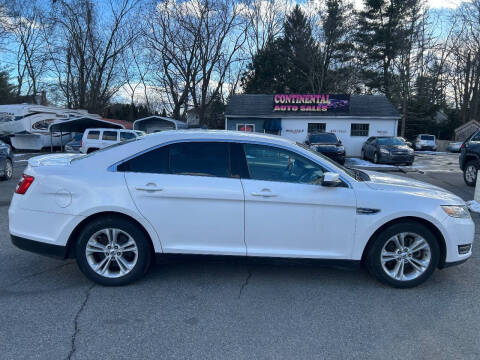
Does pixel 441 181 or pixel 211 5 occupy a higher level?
pixel 211 5

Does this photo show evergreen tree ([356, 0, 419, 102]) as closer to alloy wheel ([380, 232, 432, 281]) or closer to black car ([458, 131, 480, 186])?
black car ([458, 131, 480, 186])

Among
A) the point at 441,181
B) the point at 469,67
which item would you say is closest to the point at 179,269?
the point at 441,181

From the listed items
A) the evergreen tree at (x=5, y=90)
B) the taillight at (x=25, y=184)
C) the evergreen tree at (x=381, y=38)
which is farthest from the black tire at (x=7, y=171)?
the evergreen tree at (x=381, y=38)

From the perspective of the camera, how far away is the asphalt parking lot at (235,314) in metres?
2.79

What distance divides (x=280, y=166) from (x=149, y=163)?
139cm

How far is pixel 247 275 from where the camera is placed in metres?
4.16

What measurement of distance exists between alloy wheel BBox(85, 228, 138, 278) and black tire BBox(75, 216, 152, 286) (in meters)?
0.03

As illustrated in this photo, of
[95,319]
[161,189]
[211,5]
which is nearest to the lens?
[95,319]

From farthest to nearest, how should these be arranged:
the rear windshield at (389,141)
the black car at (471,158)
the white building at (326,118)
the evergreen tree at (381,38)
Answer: the evergreen tree at (381,38) → the white building at (326,118) → the rear windshield at (389,141) → the black car at (471,158)

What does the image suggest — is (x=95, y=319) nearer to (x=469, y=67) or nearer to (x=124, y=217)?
(x=124, y=217)

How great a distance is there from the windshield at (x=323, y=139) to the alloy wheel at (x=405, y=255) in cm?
1492

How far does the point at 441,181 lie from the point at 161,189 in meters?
11.6

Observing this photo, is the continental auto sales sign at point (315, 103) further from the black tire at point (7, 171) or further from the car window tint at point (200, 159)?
the car window tint at point (200, 159)

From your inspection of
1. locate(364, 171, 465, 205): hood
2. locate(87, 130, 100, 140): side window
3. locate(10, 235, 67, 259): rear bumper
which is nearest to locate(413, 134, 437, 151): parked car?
locate(87, 130, 100, 140): side window
